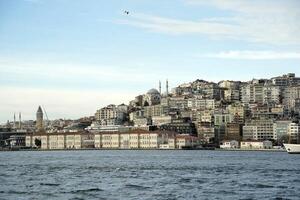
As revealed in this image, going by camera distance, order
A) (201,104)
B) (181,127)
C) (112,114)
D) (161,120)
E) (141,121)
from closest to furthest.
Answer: (181,127)
(161,120)
(141,121)
(201,104)
(112,114)

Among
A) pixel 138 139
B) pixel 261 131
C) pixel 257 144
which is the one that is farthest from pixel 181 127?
pixel 257 144

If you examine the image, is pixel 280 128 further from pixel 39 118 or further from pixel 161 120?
pixel 39 118

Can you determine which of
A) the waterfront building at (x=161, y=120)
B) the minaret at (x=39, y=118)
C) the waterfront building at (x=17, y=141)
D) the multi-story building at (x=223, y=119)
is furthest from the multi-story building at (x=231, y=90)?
the waterfront building at (x=17, y=141)

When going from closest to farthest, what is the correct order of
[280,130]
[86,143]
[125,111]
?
[280,130], [86,143], [125,111]

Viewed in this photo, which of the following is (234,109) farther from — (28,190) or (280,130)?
(28,190)

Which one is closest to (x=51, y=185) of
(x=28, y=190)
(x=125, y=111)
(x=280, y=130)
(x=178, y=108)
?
(x=28, y=190)

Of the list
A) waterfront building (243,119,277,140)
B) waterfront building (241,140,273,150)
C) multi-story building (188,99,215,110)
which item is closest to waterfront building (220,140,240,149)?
waterfront building (241,140,273,150)

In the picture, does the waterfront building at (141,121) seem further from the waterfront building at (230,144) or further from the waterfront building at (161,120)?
the waterfront building at (230,144)

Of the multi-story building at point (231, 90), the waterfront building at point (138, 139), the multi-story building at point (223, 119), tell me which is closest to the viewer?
the waterfront building at point (138, 139)

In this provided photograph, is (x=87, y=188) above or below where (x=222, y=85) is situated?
below

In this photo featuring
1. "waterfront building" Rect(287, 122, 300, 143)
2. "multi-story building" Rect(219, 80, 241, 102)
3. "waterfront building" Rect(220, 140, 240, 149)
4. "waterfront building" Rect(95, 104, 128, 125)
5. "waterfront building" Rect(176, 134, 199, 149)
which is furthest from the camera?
"multi-story building" Rect(219, 80, 241, 102)

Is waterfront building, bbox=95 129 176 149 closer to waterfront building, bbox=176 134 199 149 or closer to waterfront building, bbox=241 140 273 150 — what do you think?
waterfront building, bbox=176 134 199 149
